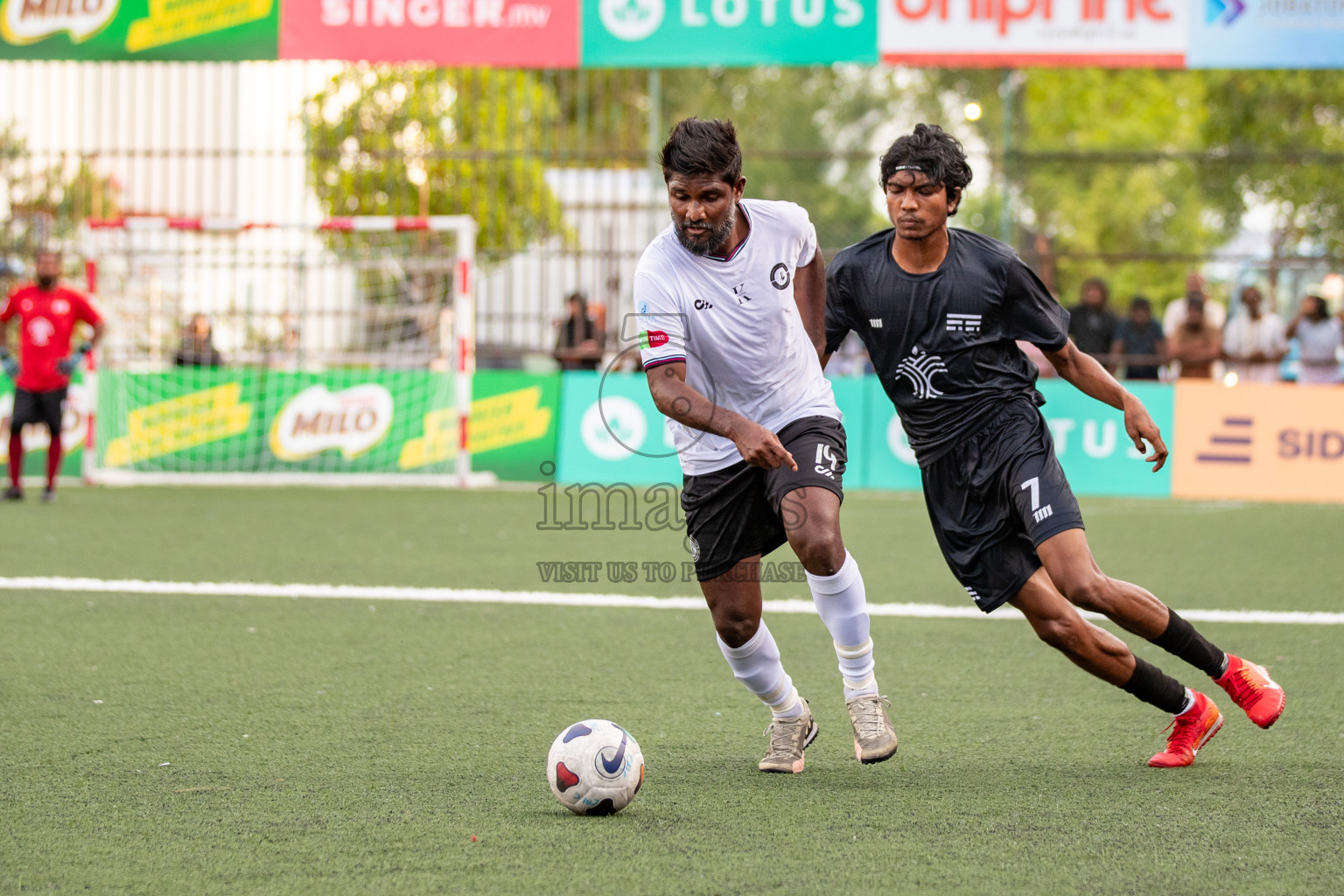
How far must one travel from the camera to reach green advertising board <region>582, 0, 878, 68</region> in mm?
12844

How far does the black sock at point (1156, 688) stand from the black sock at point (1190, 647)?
0.09 m

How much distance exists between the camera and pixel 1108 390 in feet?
15.0

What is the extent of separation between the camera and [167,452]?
14.4 meters

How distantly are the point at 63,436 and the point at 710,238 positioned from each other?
12218 mm

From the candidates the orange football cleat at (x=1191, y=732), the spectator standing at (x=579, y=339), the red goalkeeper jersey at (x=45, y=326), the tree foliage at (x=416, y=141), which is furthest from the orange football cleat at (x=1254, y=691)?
the tree foliage at (x=416, y=141)

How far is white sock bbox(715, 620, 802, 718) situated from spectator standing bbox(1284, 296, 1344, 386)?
11.0 metres

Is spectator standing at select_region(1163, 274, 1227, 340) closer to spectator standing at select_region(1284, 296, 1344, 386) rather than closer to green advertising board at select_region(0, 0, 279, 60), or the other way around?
spectator standing at select_region(1284, 296, 1344, 386)

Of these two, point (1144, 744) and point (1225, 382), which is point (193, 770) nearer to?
point (1144, 744)

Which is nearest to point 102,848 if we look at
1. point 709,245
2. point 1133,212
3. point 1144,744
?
point 709,245

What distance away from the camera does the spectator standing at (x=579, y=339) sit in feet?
46.7

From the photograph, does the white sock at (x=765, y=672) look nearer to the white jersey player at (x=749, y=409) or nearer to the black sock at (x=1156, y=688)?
the white jersey player at (x=749, y=409)

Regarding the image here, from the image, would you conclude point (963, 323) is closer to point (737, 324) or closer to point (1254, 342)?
point (737, 324)

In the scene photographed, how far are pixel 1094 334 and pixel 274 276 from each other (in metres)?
8.57

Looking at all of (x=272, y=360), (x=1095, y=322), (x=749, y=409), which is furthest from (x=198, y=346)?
(x=749, y=409)
